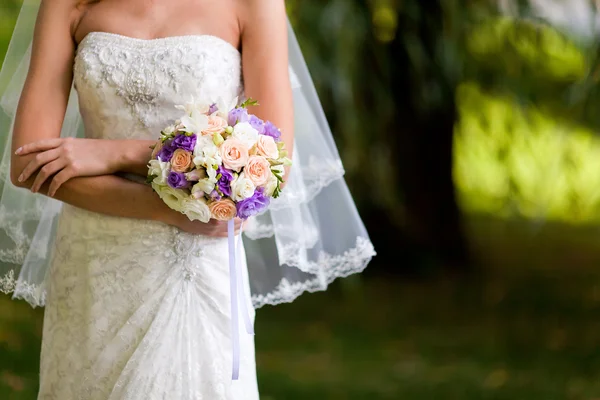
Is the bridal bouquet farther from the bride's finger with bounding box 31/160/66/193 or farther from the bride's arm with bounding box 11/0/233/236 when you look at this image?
the bride's finger with bounding box 31/160/66/193

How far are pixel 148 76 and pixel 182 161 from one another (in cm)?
40

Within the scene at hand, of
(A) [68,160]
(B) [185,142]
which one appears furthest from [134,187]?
(B) [185,142]

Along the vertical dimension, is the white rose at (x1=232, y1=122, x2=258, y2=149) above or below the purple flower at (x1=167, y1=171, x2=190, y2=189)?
above

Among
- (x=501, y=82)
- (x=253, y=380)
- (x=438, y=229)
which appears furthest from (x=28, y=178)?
(x=438, y=229)

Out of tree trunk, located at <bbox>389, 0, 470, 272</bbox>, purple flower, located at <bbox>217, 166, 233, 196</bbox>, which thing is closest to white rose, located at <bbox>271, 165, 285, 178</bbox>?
purple flower, located at <bbox>217, 166, 233, 196</bbox>

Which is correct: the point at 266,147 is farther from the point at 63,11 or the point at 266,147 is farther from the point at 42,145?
the point at 63,11

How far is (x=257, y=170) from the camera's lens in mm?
2186

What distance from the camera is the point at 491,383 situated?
5.61 meters

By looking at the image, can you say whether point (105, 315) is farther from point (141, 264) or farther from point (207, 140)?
point (207, 140)

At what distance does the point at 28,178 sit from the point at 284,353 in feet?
13.1

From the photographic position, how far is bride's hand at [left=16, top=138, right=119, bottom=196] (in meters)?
2.37

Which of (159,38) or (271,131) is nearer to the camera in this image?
(271,131)

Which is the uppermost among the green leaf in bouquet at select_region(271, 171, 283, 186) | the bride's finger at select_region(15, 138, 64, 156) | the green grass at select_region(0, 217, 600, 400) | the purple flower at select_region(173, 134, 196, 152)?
the green grass at select_region(0, 217, 600, 400)

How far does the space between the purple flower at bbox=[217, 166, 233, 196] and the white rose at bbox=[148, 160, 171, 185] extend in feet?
0.40
